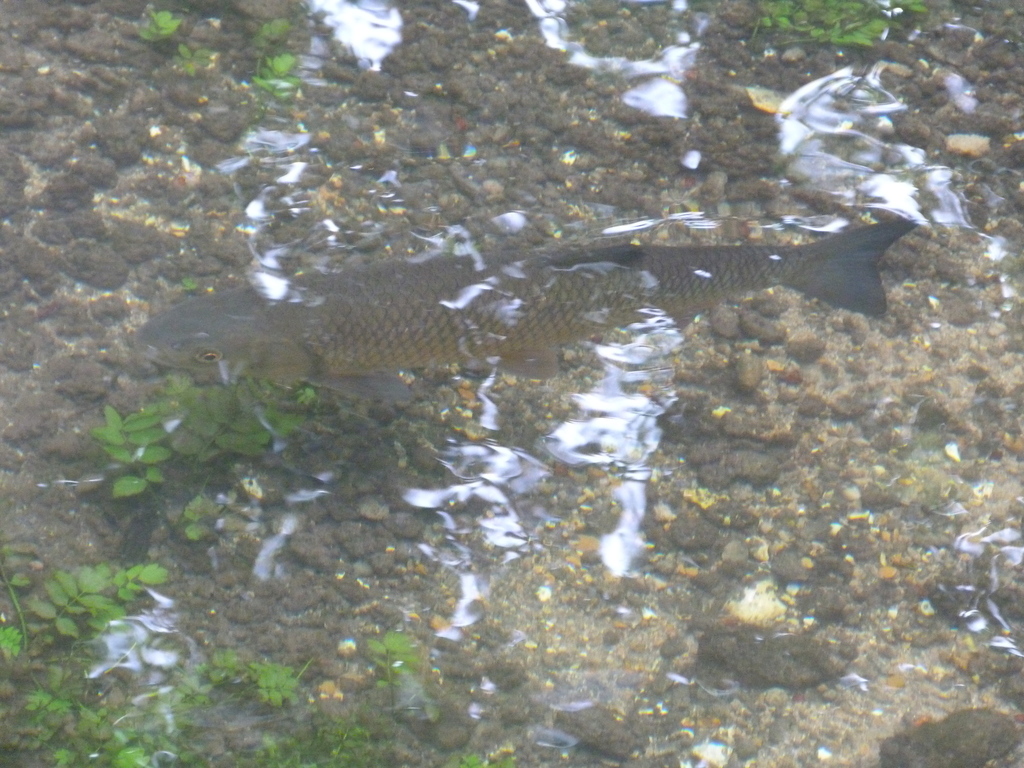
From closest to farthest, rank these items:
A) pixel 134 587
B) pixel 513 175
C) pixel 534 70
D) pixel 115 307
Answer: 1. pixel 134 587
2. pixel 115 307
3. pixel 513 175
4. pixel 534 70

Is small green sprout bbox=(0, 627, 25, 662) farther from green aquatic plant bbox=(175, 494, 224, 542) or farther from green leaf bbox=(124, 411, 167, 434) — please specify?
green leaf bbox=(124, 411, 167, 434)

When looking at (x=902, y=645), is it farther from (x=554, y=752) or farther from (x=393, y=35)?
(x=393, y=35)

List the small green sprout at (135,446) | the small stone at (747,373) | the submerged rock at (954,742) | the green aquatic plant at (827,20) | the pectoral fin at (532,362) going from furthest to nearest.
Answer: the green aquatic plant at (827,20)
the small stone at (747,373)
the pectoral fin at (532,362)
the small green sprout at (135,446)
the submerged rock at (954,742)

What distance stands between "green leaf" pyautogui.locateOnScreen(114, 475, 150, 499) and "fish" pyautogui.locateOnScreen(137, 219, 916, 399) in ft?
1.76

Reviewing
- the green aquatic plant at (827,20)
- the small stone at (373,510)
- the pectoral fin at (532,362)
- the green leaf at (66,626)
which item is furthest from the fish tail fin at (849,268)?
the green leaf at (66,626)

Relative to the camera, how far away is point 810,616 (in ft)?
14.0

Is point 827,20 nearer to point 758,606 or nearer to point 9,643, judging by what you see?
point 758,606

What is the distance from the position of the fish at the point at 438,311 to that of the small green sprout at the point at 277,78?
4.98 ft

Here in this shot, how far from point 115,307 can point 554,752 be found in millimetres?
3028

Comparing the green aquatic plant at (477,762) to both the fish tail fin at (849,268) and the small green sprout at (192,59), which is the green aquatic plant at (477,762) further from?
the small green sprout at (192,59)

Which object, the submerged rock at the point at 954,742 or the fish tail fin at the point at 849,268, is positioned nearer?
the submerged rock at the point at 954,742

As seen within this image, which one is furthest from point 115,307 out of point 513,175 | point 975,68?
point 975,68

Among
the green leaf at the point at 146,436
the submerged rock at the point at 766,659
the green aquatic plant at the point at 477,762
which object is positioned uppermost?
the green leaf at the point at 146,436

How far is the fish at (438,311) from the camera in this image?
3.97 meters
